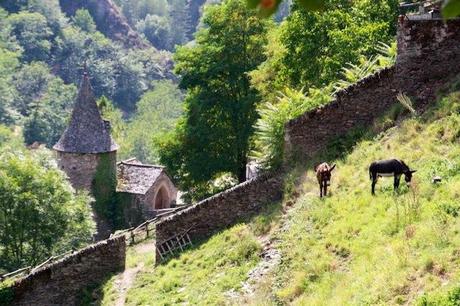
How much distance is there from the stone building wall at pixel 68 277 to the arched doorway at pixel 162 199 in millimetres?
20060

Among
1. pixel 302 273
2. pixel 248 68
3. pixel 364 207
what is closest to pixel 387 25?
pixel 248 68

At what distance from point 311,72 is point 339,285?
13.4m

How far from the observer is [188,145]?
29.4m

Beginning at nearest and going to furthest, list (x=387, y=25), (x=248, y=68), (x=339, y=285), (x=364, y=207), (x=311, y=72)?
(x=339, y=285) → (x=364, y=207) → (x=387, y=25) → (x=311, y=72) → (x=248, y=68)

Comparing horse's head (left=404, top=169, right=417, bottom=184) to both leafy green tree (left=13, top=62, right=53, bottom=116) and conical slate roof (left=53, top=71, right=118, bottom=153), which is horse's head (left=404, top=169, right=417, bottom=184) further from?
leafy green tree (left=13, top=62, right=53, bottom=116)

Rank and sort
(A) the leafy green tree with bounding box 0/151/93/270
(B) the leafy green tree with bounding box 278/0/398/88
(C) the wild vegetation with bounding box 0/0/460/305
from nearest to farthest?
(C) the wild vegetation with bounding box 0/0/460/305
(B) the leafy green tree with bounding box 278/0/398/88
(A) the leafy green tree with bounding box 0/151/93/270

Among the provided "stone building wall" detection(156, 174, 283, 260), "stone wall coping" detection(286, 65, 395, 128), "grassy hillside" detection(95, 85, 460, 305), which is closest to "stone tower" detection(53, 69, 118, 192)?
"stone building wall" detection(156, 174, 283, 260)

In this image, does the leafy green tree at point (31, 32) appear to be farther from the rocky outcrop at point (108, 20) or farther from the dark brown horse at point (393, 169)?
the dark brown horse at point (393, 169)

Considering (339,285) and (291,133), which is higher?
(291,133)

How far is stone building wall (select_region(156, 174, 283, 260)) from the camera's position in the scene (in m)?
17.2

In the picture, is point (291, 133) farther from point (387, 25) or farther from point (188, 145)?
point (188, 145)

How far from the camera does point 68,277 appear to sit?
1748 centimetres

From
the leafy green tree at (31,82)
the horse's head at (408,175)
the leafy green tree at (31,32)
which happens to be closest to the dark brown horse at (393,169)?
the horse's head at (408,175)

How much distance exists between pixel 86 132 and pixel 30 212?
1095 cm
